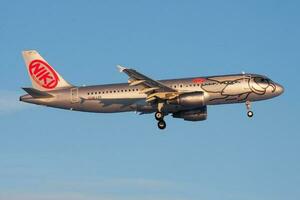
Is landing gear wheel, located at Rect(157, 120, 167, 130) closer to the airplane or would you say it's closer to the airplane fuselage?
the airplane

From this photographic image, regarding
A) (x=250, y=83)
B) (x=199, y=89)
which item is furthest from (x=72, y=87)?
(x=250, y=83)

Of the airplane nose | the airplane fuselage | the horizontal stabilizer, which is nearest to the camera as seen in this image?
the airplane fuselage

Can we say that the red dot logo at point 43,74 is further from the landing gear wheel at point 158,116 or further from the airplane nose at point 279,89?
the airplane nose at point 279,89

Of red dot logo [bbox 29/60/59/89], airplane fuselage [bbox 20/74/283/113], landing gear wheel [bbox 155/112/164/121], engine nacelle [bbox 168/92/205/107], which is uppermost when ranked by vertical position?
red dot logo [bbox 29/60/59/89]

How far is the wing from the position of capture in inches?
2820

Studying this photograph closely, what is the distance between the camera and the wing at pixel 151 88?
71.6m

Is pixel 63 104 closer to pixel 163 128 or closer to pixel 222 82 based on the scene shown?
pixel 163 128

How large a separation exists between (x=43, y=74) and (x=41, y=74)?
24 cm

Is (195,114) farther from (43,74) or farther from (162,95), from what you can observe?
(43,74)

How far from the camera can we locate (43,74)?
266ft

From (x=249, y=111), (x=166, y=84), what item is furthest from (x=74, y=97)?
(x=249, y=111)

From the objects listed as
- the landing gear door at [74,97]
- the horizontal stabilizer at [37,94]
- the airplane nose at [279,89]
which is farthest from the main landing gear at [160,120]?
the airplane nose at [279,89]

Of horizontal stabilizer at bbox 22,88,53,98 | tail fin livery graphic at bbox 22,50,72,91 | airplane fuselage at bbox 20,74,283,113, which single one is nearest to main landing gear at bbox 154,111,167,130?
airplane fuselage at bbox 20,74,283,113

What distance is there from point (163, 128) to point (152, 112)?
224 cm
